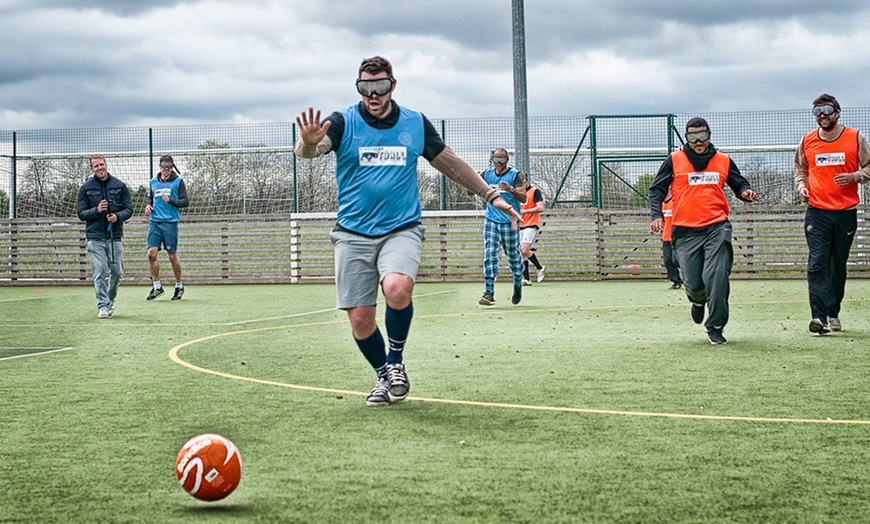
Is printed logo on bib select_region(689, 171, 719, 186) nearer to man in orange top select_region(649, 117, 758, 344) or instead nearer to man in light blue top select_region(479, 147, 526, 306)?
man in orange top select_region(649, 117, 758, 344)

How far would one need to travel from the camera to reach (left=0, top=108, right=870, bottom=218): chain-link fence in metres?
23.3

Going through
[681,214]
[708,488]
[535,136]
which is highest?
[535,136]

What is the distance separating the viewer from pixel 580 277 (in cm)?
2375

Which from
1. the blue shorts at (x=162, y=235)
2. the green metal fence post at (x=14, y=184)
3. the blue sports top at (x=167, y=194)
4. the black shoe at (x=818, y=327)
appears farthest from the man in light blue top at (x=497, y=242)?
the green metal fence post at (x=14, y=184)

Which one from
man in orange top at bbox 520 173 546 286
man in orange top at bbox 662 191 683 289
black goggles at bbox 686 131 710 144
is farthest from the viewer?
man in orange top at bbox 520 173 546 286

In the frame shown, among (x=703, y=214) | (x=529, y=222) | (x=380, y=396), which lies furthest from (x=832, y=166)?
(x=529, y=222)

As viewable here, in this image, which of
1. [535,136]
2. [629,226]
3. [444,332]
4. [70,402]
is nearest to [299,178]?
[535,136]

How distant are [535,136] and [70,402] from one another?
17.9m

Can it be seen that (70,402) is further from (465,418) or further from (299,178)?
(299,178)

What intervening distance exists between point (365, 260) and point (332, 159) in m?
19.5

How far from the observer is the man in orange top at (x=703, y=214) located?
940cm

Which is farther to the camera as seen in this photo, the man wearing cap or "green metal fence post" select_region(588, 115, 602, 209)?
"green metal fence post" select_region(588, 115, 602, 209)

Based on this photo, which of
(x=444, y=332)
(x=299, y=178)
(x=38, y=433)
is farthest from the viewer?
(x=299, y=178)

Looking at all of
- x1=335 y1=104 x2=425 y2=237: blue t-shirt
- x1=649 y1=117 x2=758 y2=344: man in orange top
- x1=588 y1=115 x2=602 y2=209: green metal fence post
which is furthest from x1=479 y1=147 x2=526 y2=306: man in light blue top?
x1=588 y1=115 x2=602 y2=209: green metal fence post
